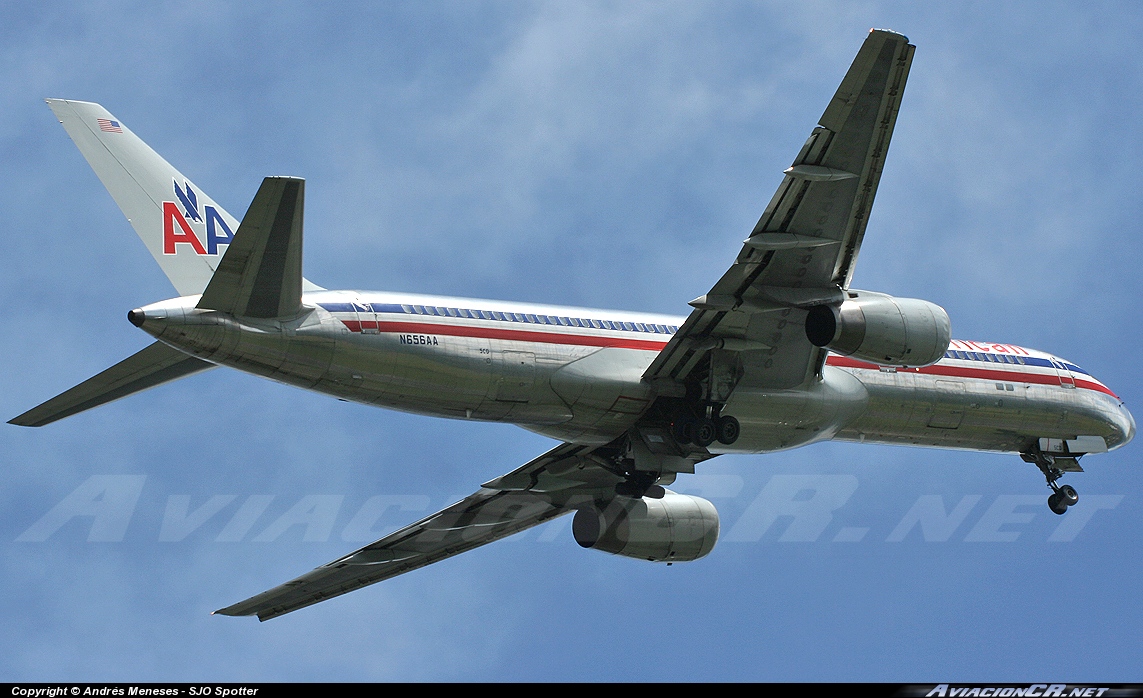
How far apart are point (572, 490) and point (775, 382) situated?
19.8 ft

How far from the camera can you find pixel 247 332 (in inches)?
929

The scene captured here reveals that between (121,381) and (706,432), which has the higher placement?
(706,432)

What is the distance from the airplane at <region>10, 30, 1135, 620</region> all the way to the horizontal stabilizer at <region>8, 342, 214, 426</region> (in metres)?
0.04

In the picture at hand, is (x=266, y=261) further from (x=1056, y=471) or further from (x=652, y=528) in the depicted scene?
(x=1056, y=471)

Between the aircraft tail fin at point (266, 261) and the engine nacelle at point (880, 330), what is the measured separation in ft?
30.4

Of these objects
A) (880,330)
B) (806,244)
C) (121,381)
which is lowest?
(121,381)

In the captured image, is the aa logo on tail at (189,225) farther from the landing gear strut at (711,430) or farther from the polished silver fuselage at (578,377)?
the landing gear strut at (711,430)

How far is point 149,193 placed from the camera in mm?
27094

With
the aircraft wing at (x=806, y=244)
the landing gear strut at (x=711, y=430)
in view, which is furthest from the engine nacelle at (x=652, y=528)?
the aircraft wing at (x=806, y=244)

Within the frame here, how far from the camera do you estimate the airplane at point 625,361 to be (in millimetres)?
23578

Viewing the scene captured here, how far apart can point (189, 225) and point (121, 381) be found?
410cm

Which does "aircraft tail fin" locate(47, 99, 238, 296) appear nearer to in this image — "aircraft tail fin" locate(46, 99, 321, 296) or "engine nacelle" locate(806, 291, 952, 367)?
"aircraft tail fin" locate(46, 99, 321, 296)

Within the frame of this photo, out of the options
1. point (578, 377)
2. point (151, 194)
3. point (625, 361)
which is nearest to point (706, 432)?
point (625, 361)

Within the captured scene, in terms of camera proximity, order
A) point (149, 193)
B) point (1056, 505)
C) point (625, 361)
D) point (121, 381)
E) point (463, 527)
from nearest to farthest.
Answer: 1. point (121, 381)
2. point (149, 193)
3. point (625, 361)
4. point (1056, 505)
5. point (463, 527)
